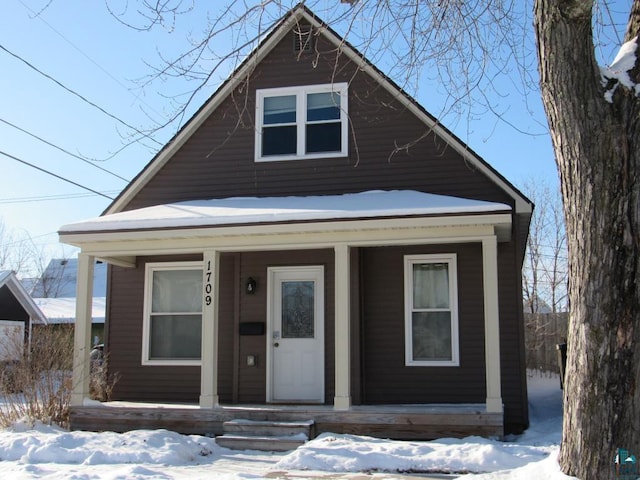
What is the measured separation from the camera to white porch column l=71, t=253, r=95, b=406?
32.1 ft

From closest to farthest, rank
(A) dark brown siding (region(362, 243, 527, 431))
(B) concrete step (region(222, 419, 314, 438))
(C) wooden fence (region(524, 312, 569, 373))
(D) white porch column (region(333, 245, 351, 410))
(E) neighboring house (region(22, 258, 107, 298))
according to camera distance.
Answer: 1. (B) concrete step (region(222, 419, 314, 438))
2. (D) white porch column (region(333, 245, 351, 410))
3. (A) dark brown siding (region(362, 243, 527, 431))
4. (C) wooden fence (region(524, 312, 569, 373))
5. (E) neighboring house (region(22, 258, 107, 298))

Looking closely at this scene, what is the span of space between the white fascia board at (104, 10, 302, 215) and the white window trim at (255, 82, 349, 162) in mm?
521

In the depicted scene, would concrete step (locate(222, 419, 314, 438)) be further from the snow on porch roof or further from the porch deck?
the snow on porch roof

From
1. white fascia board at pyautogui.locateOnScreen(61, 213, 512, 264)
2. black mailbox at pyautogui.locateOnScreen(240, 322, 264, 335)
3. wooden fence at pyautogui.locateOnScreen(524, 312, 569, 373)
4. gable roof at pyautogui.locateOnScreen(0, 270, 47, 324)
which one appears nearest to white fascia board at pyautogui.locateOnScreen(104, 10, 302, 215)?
white fascia board at pyautogui.locateOnScreen(61, 213, 512, 264)

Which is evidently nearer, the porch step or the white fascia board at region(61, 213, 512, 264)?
the porch step

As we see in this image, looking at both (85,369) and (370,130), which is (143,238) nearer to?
(85,369)

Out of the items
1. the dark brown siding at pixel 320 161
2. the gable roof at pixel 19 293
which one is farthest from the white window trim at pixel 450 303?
the gable roof at pixel 19 293

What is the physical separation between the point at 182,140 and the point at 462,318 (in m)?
5.47

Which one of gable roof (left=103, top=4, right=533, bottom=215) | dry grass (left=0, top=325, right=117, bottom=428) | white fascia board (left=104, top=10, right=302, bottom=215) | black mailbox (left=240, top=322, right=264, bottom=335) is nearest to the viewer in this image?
dry grass (left=0, top=325, right=117, bottom=428)

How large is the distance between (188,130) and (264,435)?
5360mm

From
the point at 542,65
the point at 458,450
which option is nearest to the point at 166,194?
the point at 458,450

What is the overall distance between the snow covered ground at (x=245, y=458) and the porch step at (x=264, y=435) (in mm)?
161

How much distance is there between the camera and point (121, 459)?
766cm

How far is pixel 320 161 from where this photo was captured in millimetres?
11211
